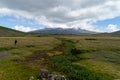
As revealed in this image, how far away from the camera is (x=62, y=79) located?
38.4 metres

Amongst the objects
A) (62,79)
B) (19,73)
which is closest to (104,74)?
(62,79)

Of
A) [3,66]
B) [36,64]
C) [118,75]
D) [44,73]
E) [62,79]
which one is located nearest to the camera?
[62,79]

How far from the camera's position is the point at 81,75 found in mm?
42469

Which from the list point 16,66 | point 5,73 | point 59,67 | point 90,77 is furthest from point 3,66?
point 90,77

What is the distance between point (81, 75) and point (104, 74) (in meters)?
6.34

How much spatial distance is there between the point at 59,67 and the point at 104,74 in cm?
1267

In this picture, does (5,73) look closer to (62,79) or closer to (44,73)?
(44,73)

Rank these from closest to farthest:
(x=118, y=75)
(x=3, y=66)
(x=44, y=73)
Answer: (x=44, y=73)
(x=118, y=75)
(x=3, y=66)

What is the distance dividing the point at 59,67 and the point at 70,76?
30.8ft

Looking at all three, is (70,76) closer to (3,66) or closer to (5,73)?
(5,73)

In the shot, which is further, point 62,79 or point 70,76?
point 70,76

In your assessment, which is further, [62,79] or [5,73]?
[5,73]

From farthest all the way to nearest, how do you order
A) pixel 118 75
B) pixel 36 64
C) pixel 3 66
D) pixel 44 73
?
pixel 36 64, pixel 3 66, pixel 118 75, pixel 44 73

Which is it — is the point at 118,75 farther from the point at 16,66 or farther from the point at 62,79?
the point at 16,66
